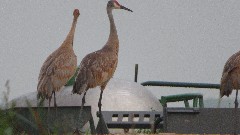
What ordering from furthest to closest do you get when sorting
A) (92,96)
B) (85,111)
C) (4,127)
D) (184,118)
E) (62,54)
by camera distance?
(92,96)
(62,54)
(85,111)
(184,118)
(4,127)

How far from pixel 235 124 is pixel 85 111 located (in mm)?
3569

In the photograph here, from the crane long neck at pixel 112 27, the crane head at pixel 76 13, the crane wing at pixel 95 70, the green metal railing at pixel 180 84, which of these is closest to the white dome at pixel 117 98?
the green metal railing at pixel 180 84

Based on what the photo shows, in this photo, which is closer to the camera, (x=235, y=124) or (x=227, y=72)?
(x=235, y=124)

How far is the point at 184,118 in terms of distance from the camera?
1302 cm

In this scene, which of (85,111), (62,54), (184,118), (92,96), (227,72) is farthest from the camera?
(92,96)

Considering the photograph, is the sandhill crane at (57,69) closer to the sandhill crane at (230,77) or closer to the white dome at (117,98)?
the sandhill crane at (230,77)

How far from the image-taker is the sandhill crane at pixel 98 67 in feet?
52.1

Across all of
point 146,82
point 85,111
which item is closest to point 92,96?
point 146,82

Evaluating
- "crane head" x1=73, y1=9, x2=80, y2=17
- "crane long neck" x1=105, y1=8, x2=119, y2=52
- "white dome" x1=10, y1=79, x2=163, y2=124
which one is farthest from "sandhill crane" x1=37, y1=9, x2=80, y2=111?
"white dome" x1=10, y1=79, x2=163, y2=124

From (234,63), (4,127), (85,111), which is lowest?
(85,111)

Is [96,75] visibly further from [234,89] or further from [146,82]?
[146,82]

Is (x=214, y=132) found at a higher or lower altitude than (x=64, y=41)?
lower

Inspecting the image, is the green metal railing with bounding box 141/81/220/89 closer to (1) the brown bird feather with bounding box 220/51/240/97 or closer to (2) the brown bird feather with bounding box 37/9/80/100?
(2) the brown bird feather with bounding box 37/9/80/100

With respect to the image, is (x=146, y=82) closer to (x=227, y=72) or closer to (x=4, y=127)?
(x=227, y=72)
